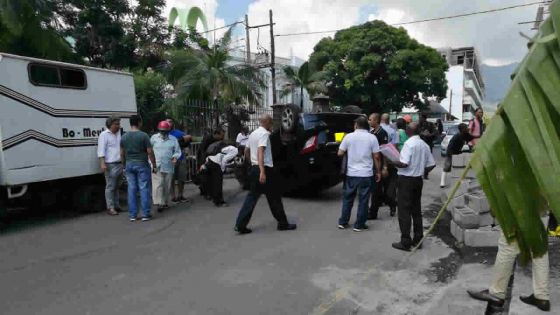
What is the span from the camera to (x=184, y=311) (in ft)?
12.6

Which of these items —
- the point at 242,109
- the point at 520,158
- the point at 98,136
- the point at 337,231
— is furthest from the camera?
the point at 242,109

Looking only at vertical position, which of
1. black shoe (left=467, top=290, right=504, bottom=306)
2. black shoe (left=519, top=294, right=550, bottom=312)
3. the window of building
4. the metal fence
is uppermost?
the window of building

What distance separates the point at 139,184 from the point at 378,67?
2101 centimetres

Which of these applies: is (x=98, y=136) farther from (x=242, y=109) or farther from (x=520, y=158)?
(x=520, y=158)

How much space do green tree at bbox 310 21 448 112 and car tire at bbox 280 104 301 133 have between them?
56.7 feet

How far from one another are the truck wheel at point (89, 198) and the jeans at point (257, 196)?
10.7 ft

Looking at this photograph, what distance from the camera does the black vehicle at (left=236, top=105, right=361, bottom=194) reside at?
8.42m

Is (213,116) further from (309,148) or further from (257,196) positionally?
(257,196)

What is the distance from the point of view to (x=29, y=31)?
8.96 m

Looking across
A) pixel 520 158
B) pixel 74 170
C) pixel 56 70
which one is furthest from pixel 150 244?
pixel 520 158

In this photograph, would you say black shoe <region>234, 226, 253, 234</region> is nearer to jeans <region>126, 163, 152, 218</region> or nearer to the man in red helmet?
jeans <region>126, 163, 152, 218</region>

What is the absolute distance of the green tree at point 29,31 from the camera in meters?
8.01

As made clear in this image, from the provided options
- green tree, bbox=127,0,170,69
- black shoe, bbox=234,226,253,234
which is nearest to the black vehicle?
black shoe, bbox=234,226,253,234

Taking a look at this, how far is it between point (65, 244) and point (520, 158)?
21.3 feet
